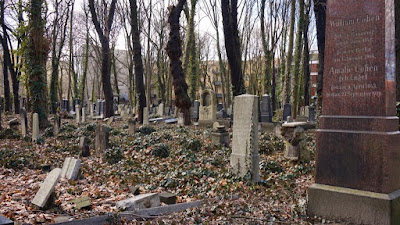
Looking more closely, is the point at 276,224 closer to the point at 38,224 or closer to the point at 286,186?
the point at 286,186

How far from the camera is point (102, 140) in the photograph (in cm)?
1027

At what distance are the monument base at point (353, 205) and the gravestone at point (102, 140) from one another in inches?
270

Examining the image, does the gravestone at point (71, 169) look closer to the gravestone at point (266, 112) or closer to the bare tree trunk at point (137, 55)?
the bare tree trunk at point (137, 55)

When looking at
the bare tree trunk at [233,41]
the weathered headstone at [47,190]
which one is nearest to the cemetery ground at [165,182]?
the weathered headstone at [47,190]

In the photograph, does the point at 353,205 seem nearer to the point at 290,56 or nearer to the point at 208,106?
the point at 208,106

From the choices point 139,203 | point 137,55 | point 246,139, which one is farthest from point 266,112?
point 139,203

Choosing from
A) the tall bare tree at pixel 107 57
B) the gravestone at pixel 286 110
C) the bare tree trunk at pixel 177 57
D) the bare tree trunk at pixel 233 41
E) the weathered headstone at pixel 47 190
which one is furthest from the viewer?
the gravestone at pixel 286 110

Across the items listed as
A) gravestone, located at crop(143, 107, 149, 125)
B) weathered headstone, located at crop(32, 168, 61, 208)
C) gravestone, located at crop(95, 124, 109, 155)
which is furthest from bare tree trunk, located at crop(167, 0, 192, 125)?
weathered headstone, located at crop(32, 168, 61, 208)

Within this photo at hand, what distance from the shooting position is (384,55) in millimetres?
4273

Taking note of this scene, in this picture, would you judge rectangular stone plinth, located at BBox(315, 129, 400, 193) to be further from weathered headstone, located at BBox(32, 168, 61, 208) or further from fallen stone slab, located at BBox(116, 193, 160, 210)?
weathered headstone, located at BBox(32, 168, 61, 208)

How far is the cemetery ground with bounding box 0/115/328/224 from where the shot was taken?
4805 mm

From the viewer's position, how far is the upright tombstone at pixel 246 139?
715cm

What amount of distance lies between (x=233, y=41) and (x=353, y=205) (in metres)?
12.5

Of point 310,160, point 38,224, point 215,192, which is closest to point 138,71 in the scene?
point 310,160
